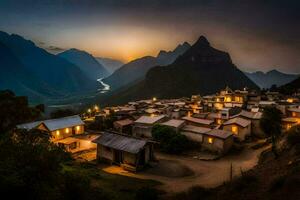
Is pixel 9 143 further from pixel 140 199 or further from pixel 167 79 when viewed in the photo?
pixel 167 79

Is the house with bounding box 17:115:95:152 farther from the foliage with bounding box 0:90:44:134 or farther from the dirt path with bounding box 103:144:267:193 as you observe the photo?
the foliage with bounding box 0:90:44:134

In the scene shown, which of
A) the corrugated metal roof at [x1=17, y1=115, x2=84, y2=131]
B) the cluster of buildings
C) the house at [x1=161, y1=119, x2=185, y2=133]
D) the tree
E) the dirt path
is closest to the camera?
the dirt path

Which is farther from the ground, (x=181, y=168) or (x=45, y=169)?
(x=45, y=169)

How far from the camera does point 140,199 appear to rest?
20.9 m

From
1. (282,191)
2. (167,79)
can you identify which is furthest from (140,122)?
(167,79)

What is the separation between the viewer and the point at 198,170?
3534 centimetres

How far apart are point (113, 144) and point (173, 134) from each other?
505 inches

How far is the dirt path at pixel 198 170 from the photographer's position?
2932 centimetres

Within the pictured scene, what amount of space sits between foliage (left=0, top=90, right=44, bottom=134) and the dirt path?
12.6 m

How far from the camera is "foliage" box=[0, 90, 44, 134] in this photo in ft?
93.0

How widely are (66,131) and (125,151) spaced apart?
19592mm

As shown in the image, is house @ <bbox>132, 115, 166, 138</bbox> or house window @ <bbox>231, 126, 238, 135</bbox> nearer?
house window @ <bbox>231, 126, 238, 135</bbox>

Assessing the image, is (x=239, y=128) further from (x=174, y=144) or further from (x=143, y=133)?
(x=143, y=133)

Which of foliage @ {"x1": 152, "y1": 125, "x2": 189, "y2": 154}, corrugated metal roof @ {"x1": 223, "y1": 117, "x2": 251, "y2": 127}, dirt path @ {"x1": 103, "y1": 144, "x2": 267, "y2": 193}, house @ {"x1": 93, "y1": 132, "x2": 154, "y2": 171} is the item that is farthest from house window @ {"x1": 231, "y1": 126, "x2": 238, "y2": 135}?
house @ {"x1": 93, "y1": 132, "x2": 154, "y2": 171}
